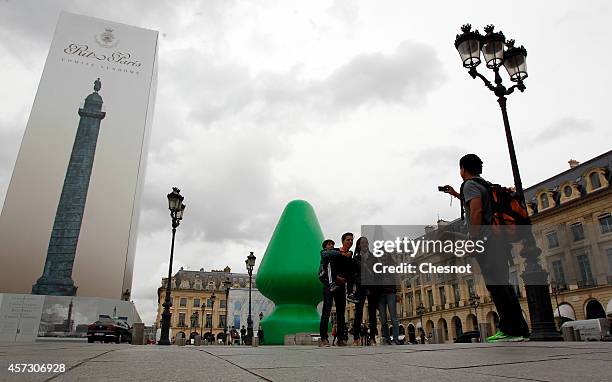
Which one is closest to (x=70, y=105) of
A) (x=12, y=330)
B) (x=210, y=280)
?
(x=12, y=330)

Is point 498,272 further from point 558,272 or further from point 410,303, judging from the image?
point 410,303

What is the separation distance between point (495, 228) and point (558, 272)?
111 ft

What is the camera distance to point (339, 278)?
6.35 m

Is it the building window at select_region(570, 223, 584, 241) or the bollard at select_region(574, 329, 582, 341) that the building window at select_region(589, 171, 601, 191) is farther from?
the bollard at select_region(574, 329, 582, 341)

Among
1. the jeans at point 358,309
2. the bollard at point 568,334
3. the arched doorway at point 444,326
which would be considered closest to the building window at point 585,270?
the bollard at point 568,334

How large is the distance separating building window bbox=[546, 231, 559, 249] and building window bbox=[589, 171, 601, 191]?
4.81m

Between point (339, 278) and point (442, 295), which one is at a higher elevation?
point (442, 295)

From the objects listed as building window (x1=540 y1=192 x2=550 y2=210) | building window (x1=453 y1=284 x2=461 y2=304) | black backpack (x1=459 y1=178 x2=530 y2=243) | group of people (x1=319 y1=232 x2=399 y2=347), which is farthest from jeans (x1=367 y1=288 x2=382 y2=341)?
building window (x1=453 y1=284 x2=461 y2=304)

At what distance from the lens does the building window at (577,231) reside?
102 feet

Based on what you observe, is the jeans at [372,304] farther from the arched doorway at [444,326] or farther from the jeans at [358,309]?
the arched doorway at [444,326]

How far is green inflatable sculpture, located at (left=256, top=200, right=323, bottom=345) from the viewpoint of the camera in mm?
13359

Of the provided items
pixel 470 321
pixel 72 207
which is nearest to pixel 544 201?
pixel 470 321

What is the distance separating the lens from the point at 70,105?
1858 inches

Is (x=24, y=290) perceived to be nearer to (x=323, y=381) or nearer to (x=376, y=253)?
(x=376, y=253)
